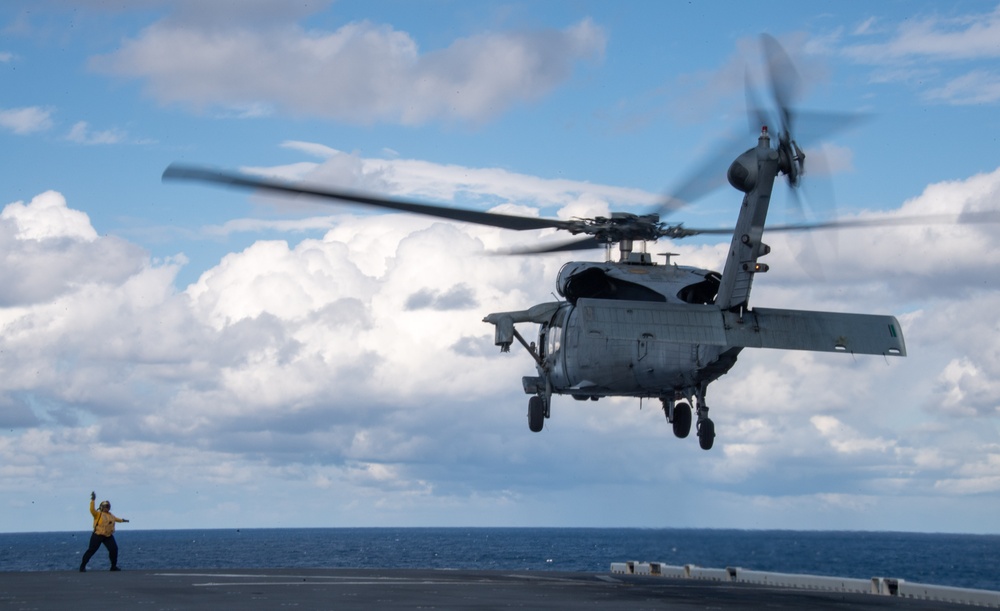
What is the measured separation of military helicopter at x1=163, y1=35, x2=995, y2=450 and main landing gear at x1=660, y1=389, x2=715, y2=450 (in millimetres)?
30

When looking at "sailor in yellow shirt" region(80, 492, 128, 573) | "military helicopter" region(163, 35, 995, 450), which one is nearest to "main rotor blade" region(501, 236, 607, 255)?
"military helicopter" region(163, 35, 995, 450)

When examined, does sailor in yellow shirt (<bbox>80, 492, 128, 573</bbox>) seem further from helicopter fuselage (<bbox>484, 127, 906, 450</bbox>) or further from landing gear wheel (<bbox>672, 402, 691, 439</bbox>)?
landing gear wheel (<bbox>672, 402, 691, 439</bbox>)

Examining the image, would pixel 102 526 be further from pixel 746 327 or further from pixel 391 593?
pixel 746 327

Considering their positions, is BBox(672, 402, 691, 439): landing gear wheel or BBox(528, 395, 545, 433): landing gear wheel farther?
BBox(528, 395, 545, 433): landing gear wheel

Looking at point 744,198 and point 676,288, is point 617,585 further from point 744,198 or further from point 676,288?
point 744,198

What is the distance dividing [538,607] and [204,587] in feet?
27.0

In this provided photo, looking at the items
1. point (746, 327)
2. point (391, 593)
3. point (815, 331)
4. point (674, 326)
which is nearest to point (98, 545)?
point (391, 593)

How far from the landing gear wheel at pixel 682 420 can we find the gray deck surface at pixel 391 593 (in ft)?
13.7

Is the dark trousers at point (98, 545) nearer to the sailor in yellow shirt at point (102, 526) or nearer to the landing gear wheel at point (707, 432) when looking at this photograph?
the sailor in yellow shirt at point (102, 526)

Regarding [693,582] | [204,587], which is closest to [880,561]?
[693,582]

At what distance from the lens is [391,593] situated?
2242cm

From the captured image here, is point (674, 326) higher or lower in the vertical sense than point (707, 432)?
higher

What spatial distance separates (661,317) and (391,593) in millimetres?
8936

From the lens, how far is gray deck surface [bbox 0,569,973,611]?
19594 mm
